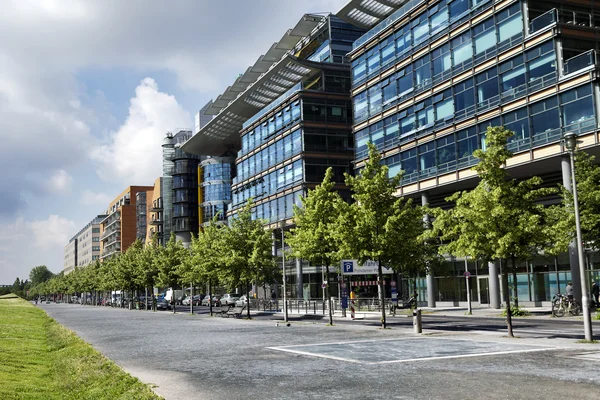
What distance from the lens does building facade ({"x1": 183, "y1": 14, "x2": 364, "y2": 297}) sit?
230 ft

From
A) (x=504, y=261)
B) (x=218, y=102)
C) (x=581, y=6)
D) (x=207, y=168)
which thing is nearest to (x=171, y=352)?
(x=504, y=261)

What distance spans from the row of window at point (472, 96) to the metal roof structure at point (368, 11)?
27.5ft

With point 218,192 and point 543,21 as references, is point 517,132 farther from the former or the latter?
point 218,192

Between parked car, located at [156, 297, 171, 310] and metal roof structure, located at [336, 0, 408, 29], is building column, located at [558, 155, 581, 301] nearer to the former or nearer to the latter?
metal roof structure, located at [336, 0, 408, 29]

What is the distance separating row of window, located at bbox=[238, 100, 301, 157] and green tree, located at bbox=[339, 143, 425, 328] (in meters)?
41.1

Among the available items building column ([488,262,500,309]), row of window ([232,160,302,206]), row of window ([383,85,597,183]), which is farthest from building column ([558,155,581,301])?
row of window ([232,160,302,206])

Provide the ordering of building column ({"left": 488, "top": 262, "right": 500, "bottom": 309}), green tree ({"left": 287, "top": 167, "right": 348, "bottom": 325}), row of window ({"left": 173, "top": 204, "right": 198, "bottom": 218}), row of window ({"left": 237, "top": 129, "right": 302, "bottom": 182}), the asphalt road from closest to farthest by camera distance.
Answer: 1. the asphalt road
2. green tree ({"left": 287, "top": 167, "right": 348, "bottom": 325})
3. building column ({"left": 488, "top": 262, "right": 500, "bottom": 309})
4. row of window ({"left": 237, "top": 129, "right": 302, "bottom": 182})
5. row of window ({"left": 173, "top": 204, "right": 198, "bottom": 218})

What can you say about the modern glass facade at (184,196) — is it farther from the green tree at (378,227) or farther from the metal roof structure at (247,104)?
the green tree at (378,227)

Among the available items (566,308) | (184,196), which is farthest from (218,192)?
(566,308)

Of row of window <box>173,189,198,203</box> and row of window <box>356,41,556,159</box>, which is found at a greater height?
row of window <box>173,189,198,203</box>

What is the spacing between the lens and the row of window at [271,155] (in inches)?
2808

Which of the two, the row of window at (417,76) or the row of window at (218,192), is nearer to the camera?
the row of window at (417,76)

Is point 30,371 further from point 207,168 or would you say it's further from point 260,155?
point 207,168

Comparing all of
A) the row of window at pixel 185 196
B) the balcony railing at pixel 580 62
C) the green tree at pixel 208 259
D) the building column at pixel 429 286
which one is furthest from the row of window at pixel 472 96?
the row of window at pixel 185 196
